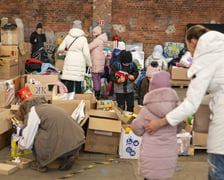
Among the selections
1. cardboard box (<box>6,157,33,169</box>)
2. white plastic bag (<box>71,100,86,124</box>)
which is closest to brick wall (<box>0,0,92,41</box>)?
white plastic bag (<box>71,100,86,124</box>)

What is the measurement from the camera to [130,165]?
222 inches

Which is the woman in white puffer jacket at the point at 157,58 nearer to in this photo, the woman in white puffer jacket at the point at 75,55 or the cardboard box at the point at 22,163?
the woman in white puffer jacket at the point at 75,55

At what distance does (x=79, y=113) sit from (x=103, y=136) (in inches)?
18.9

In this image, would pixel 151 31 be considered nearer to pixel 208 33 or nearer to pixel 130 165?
pixel 130 165

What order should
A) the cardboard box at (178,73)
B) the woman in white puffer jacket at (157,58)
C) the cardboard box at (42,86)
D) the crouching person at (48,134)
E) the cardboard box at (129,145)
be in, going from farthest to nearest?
the woman in white puffer jacket at (157,58) → the cardboard box at (178,73) → the cardboard box at (42,86) → the cardboard box at (129,145) → the crouching person at (48,134)

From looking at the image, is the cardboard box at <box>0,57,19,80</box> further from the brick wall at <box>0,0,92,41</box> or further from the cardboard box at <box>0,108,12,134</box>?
the brick wall at <box>0,0,92,41</box>

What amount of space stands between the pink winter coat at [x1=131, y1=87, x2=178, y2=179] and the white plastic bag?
8.03 feet

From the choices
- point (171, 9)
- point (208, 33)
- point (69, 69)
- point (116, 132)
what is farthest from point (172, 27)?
point (208, 33)

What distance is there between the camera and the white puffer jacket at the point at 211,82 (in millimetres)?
2869

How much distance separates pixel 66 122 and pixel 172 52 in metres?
8.78

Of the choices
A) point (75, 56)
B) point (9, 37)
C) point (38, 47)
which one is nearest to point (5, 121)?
point (75, 56)

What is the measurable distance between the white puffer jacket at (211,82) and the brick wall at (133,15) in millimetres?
10844

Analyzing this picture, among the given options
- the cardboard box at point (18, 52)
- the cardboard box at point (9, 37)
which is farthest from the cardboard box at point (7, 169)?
the cardboard box at point (9, 37)

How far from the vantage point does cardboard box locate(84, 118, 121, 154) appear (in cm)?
587
